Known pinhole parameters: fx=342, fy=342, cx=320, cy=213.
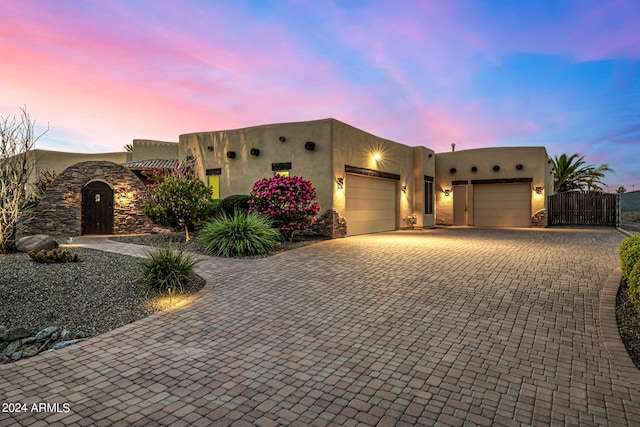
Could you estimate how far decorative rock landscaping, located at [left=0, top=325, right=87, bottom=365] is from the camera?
381 cm

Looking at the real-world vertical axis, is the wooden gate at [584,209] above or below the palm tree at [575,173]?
below

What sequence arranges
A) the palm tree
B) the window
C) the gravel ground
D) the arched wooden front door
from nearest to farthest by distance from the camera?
the gravel ground < the arched wooden front door < the window < the palm tree

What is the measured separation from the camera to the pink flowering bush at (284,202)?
10531 millimetres

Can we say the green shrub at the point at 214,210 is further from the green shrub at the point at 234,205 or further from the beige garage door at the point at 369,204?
the beige garage door at the point at 369,204

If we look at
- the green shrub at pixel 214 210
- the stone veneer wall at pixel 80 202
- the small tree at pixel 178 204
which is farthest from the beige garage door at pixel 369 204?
the stone veneer wall at pixel 80 202

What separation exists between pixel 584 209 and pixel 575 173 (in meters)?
10.9

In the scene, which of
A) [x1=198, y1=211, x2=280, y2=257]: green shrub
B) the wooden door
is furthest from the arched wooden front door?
the wooden door

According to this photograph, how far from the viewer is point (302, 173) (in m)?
12.7

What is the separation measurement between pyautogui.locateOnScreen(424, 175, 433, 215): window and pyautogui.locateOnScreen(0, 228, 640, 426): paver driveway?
471 inches

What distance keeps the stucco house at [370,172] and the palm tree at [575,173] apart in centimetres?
1292

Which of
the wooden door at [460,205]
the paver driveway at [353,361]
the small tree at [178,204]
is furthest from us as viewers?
the wooden door at [460,205]

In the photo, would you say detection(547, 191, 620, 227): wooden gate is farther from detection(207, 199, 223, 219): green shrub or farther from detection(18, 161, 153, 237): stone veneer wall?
detection(18, 161, 153, 237): stone veneer wall

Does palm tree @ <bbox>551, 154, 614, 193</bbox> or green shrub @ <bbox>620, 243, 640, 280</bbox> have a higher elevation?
palm tree @ <bbox>551, 154, 614, 193</bbox>

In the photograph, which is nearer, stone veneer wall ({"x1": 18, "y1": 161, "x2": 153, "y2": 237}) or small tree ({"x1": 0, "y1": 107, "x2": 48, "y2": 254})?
small tree ({"x1": 0, "y1": 107, "x2": 48, "y2": 254})
